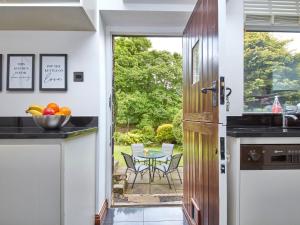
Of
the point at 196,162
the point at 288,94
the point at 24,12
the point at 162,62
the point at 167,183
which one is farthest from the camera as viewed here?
the point at 162,62

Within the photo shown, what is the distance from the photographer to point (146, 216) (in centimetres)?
295

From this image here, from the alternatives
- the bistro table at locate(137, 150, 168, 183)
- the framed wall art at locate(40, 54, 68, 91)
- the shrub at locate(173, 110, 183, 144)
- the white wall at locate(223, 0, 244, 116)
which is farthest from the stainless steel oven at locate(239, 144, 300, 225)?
the shrub at locate(173, 110, 183, 144)

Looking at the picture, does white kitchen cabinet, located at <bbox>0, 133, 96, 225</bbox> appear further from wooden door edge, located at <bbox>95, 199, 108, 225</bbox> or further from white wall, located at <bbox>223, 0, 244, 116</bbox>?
white wall, located at <bbox>223, 0, 244, 116</bbox>

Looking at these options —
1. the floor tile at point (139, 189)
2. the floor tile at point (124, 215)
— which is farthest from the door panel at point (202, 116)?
the floor tile at point (139, 189)

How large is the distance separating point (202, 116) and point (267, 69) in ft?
3.85

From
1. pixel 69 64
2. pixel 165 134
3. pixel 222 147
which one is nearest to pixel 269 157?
pixel 222 147

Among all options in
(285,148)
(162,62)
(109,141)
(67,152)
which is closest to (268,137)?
(285,148)

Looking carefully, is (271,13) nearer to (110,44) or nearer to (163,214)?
(110,44)

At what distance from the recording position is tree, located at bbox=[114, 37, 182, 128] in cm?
796

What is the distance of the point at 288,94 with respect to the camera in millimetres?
2844

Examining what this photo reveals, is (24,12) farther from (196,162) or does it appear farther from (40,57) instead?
(196,162)

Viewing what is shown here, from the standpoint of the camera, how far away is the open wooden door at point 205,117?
1.67m

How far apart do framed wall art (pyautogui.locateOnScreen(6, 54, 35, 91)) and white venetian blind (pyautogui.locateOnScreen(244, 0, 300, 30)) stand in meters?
2.06

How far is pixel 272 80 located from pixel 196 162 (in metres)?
1.21
